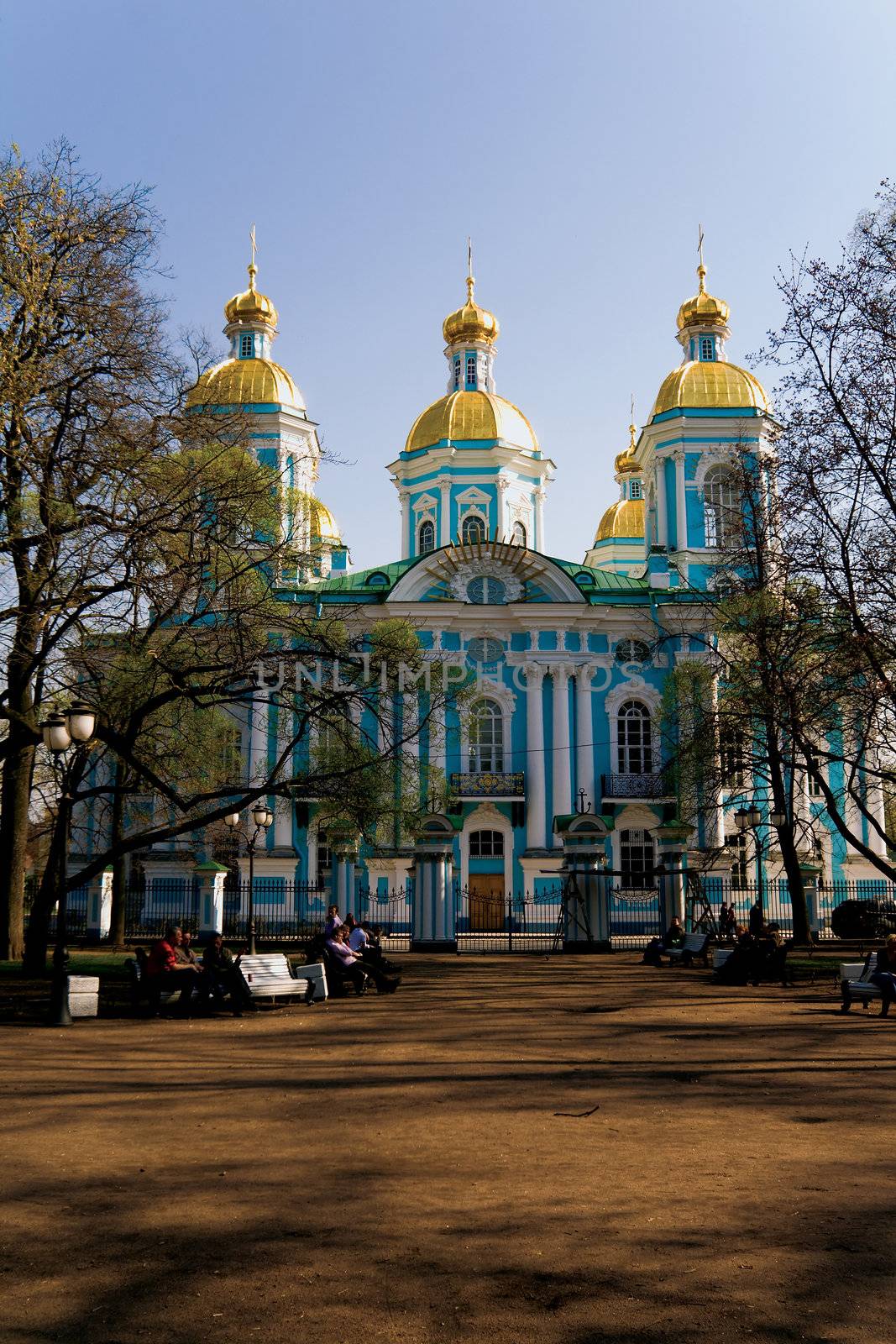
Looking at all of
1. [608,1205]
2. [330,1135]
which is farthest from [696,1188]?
[330,1135]

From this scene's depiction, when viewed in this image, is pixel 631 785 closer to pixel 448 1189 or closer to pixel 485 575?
pixel 485 575

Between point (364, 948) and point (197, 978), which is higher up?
point (364, 948)

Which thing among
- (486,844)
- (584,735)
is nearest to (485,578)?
(584,735)

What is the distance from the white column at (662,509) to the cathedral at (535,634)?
58 millimetres

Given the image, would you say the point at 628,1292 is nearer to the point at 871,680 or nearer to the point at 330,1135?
the point at 330,1135

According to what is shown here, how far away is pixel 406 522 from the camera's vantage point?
4341 cm

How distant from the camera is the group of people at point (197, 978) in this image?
548 inches

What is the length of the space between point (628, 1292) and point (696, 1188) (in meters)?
1.57

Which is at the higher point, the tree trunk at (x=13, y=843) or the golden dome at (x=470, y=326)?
the golden dome at (x=470, y=326)

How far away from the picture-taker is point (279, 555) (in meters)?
15.9

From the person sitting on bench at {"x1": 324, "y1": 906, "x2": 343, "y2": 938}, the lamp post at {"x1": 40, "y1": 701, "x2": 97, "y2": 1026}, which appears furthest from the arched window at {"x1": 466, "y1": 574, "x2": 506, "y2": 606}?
the lamp post at {"x1": 40, "y1": 701, "x2": 97, "y2": 1026}

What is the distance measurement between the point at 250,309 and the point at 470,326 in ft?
25.0

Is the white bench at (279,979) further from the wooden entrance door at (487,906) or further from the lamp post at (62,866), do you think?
the wooden entrance door at (487,906)

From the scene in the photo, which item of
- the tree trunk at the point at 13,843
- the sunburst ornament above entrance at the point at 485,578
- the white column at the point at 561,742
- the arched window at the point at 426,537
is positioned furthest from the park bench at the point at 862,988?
the arched window at the point at 426,537
